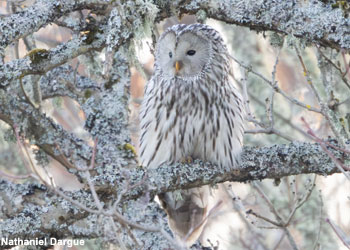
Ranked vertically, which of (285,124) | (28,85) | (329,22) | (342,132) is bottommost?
(342,132)

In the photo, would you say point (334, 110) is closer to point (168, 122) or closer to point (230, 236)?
point (168, 122)


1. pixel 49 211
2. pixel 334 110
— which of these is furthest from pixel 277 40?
pixel 49 211

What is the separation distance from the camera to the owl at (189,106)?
463 centimetres

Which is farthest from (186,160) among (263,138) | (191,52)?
(263,138)

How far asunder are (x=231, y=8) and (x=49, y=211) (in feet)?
5.40

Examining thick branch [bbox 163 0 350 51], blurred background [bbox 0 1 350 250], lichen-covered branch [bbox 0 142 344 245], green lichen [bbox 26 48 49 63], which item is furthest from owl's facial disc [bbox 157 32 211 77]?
blurred background [bbox 0 1 350 250]

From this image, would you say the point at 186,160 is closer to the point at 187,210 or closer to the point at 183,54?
the point at 187,210

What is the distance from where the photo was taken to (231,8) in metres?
4.12

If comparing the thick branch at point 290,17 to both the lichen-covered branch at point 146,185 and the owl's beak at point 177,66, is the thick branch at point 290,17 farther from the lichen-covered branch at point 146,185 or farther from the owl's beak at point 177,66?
the lichen-covered branch at point 146,185

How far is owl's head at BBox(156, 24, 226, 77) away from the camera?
4680 millimetres

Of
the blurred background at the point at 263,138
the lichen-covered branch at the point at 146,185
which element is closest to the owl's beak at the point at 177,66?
the lichen-covered branch at the point at 146,185

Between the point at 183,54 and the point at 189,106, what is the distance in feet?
1.30

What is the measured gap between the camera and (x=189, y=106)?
462 cm

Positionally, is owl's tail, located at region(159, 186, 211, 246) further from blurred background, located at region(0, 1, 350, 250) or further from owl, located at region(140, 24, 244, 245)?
blurred background, located at region(0, 1, 350, 250)
